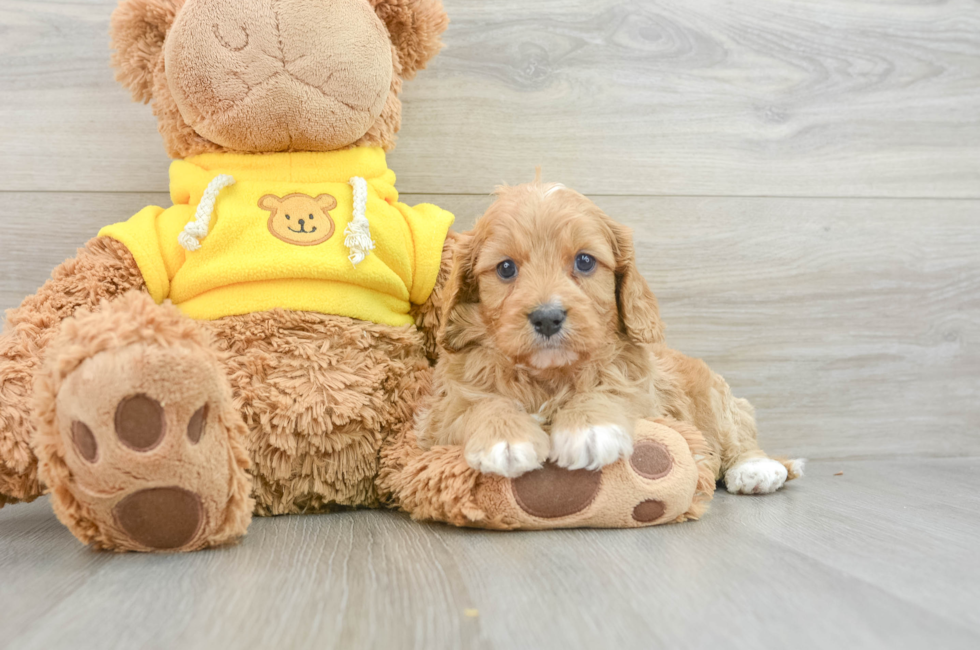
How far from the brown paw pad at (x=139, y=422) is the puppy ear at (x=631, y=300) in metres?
0.88

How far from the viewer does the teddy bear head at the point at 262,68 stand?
1.41 m

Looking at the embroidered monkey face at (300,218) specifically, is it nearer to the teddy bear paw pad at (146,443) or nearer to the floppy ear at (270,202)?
the floppy ear at (270,202)

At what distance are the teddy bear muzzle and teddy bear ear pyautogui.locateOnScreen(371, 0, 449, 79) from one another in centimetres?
9

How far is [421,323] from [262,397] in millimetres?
412

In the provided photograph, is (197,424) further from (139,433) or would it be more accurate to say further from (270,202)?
(270,202)

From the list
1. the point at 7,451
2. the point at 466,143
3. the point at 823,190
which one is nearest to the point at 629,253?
the point at 466,143

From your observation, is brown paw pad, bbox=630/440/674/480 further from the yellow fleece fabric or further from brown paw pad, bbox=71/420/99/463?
brown paw pad, bbox=71/420/99/463

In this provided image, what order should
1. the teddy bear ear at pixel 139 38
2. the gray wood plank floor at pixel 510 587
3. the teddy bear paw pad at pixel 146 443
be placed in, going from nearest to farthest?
the gray wood plank floor at pixel 510 587 → the teddy bear paw pad at pixel 146 443 → the teddy bear ear at pixel 139 38

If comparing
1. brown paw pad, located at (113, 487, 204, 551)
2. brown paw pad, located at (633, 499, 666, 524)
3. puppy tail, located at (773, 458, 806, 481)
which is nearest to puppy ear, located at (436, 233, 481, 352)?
brown paw pad, located at (633, 499, 666, 524)

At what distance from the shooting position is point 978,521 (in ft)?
4.69

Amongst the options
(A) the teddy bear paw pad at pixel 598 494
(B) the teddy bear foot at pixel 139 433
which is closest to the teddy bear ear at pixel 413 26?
(B) the teddy bear foot at pixel 139 433

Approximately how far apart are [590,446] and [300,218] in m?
0.75

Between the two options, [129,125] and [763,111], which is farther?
[763,111]

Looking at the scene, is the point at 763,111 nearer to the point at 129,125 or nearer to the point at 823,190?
the point at 823,190
